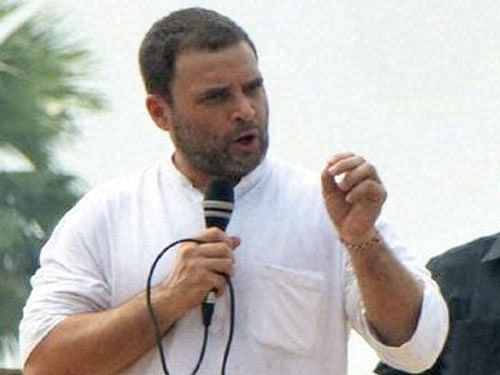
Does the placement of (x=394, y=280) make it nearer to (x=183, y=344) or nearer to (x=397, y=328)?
(x=397, y=328)

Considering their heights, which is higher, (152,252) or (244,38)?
(244,38)

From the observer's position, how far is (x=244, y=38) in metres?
4.52

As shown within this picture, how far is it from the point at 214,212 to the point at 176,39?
17.7 inches

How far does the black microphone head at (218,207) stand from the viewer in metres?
4.31

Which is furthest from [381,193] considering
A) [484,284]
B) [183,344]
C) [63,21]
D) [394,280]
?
[63,21]

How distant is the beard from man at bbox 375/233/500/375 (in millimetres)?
818

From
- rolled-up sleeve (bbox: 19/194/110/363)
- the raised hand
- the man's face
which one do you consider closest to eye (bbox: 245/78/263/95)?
the man's face

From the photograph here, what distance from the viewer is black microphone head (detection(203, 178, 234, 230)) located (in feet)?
14.1

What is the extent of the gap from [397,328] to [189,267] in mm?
418

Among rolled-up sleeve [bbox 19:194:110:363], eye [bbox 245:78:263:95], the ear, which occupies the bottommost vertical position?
rolled-up sleeve [bbox 19:194:110:363]

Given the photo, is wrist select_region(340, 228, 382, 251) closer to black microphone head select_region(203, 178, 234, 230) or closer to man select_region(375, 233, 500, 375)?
black microphone head select_region(203, 178, 234, 230)

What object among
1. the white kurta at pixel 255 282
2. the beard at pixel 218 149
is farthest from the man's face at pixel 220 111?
the white kurta at pixel 255 282

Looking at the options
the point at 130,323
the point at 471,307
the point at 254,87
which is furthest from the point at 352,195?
the point at 471,307

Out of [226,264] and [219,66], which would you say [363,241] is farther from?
[219,66]
